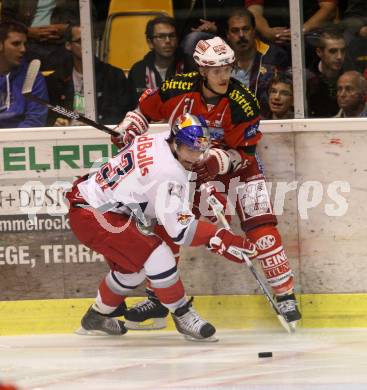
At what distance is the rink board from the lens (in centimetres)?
693

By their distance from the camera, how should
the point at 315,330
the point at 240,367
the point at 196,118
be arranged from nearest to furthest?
the point at 240,367 → the point at 196,118 → the point at 315,330

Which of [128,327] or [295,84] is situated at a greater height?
[295,84]

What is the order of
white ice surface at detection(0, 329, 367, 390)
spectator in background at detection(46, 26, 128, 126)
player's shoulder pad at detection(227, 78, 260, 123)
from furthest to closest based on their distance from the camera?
spectator in background at detection(46, 26, 128, 126), player's shoulder pad at detection(227, 78, 260, 123), white ice surface at detection(0, 329, 367, 390)

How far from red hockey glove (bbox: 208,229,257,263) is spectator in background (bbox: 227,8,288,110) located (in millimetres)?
950

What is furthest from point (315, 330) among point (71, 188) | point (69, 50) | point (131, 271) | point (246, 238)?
point (69, 50)

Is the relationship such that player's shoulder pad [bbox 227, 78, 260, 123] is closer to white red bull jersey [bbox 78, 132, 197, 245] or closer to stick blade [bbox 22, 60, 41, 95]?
white red bull jersey [bbox 78, 132, 197, 245]

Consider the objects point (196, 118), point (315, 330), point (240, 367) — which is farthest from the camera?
point (315, 330)

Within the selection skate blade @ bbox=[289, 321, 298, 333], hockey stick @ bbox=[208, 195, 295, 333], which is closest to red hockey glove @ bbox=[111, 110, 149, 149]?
hockey stick @ bbox=[208, 195, 295, 333]

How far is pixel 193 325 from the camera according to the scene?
6.62 metres

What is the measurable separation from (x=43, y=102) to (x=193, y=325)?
56.7 inches

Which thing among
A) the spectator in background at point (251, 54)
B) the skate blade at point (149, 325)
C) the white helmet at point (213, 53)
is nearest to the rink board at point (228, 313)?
the skate blade at point (149, 325)

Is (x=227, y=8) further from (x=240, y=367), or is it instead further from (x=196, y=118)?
(x=240, y=367)

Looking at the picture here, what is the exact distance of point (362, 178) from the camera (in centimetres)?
693

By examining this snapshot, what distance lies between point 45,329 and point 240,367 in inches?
61.2
